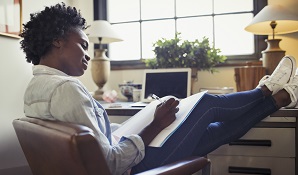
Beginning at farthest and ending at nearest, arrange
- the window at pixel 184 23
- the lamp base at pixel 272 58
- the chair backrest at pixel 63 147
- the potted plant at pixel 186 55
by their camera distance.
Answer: the window at pixel 184 23 < the potted plant at pixel 186 55 < the lamp base at pixel 272 58 < the chair backrest at pixel 63 147

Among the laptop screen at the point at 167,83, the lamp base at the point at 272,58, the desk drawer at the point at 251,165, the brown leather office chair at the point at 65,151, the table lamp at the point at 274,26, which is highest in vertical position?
the table lamp at the point at 274,26

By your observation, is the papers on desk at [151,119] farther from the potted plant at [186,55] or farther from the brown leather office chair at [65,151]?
the potted plant at [186,55]

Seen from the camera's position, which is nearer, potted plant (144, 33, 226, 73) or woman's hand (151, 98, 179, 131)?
woman's hand (151, 98, 179, 131)

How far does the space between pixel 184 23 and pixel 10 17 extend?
1.18 metres

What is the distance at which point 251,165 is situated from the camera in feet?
4.49

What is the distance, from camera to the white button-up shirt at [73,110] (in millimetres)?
880

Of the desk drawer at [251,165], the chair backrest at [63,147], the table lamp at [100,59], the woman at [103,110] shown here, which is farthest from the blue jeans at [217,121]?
the table lamp at [100,59]

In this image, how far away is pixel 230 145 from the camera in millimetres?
1410

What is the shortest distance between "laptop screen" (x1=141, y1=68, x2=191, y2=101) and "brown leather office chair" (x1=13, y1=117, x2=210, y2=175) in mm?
852

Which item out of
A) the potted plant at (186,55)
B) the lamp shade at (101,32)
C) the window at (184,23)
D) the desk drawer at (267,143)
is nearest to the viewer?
the desk drawer at (267,143)

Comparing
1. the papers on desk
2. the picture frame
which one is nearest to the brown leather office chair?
the papers on desk

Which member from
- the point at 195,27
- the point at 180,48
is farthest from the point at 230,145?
the point at 195,27

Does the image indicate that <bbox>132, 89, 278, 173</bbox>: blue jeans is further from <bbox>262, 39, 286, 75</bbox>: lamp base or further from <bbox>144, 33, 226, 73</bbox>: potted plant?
<bbox>144, 33, 226, 73</bbox>: potted plant

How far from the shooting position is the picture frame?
1543mm
